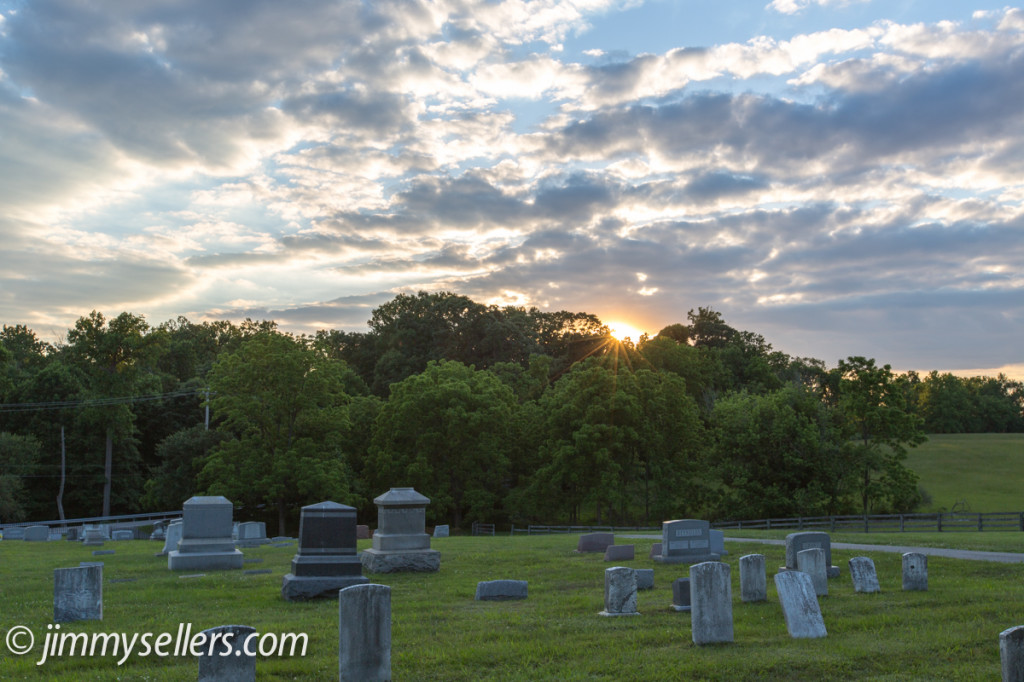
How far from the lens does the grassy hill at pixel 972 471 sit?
189 feet

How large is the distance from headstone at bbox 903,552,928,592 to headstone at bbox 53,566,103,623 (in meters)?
12.3

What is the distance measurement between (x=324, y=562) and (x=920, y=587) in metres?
9.99

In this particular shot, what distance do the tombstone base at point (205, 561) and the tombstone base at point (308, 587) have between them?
602 centimetres

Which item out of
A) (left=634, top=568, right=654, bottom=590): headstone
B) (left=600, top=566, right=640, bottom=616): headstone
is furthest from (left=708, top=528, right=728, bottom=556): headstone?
(left=600, top=566, right=640, bottom=616): headstone

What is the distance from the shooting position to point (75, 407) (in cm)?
5941

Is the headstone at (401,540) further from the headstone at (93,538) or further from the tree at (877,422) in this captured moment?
the tree at (877,422)

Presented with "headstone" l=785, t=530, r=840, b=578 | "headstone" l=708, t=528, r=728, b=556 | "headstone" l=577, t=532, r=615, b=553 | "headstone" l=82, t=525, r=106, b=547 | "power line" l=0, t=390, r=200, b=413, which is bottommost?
"headstone" l=82, t=525, r=106, b=547

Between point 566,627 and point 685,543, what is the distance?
27.3 ft

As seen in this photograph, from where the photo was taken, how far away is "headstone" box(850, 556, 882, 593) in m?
12.3

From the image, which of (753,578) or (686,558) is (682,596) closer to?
(753,578)

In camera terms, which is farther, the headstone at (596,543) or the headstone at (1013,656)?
the headstone at (596,543)

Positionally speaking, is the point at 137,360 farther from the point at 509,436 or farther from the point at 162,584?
the point at 162,584

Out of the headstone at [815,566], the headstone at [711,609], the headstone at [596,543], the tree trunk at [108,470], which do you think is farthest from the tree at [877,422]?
the tree trunk at [108,470]

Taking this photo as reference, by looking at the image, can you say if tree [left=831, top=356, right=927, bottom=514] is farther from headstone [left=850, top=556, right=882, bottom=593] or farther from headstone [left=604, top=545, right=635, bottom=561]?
headstone [left=850, top=556, right=882, bottom=593]
